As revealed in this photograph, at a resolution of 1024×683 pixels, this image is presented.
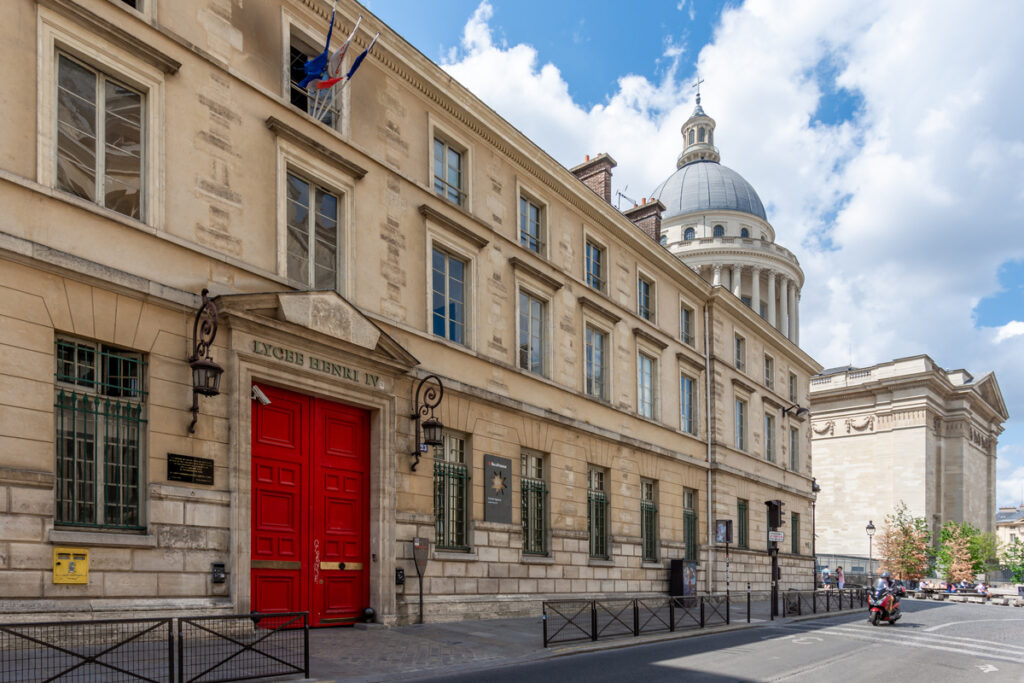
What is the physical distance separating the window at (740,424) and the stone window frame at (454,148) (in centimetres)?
1738

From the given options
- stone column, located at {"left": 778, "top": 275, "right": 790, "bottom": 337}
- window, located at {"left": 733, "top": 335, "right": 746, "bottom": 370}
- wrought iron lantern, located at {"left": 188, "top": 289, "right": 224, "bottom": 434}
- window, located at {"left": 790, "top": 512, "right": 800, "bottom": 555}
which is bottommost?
window, located at {"left": 790, "top": 512, "right": 800, "bottom": 555}

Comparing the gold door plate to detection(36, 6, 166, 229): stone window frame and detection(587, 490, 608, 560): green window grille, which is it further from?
detection(587, 490, 608, 560): green window grille

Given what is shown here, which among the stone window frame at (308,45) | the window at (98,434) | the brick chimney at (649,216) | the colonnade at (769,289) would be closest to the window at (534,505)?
the stone window frame at (308,45)

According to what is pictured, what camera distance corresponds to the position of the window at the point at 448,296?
56.5 feet

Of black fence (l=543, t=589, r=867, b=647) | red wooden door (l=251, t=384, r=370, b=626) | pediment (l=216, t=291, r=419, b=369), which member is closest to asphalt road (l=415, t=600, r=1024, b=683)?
black fence (l=543, t=589, r=867, b=647)

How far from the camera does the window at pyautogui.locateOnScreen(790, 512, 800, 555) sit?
3712cm

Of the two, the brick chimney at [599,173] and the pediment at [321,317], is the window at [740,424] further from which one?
the pediment at [321,317]

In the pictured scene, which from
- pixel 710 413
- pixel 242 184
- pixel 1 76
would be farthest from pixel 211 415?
pixel 710 413

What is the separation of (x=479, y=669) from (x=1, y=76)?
30.5 feet

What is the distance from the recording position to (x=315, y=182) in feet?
48.2

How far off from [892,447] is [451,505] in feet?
186

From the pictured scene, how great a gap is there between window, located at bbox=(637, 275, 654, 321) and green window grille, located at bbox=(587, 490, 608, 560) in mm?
6145

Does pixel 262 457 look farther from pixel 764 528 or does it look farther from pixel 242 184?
pixel 764 528

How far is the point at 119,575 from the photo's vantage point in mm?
10523
